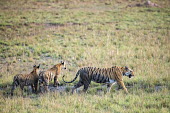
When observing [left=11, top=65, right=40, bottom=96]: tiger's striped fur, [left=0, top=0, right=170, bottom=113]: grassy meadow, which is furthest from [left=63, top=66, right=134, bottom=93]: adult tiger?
[left=11, top=65, right=40, bottom=96]: tiger's striped fur

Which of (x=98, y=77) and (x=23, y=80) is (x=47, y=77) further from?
(x=98, y=77)

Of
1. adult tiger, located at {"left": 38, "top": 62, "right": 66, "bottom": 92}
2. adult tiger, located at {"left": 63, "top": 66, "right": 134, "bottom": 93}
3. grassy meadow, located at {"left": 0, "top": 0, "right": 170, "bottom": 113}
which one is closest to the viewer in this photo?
grassy meadow, located at {"left": 0, "top": 0, "right": 170, "bottom": 113}

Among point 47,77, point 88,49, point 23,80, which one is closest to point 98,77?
point 47,77

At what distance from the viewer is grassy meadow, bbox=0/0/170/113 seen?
7902 mm

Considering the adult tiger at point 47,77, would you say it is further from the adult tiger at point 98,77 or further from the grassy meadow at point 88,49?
the adult tiger at point 98,77

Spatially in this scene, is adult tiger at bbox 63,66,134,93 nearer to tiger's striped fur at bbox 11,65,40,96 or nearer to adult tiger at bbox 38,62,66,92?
adult tiger at bbox 38,62,66,92

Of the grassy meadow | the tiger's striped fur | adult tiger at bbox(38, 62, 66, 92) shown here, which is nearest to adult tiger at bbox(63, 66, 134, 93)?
the grassy meadow

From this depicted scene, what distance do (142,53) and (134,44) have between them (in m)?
2.43

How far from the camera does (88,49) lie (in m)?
15.6

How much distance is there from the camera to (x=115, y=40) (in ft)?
58.3

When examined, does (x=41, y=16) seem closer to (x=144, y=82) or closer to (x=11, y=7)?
(x=11, y=7)

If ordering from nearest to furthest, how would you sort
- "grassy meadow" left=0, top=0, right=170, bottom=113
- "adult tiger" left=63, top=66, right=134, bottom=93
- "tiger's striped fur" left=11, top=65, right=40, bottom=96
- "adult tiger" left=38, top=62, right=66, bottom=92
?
1. "grassy meadow" left=0, top=0, right=170, bottom=113
2. "adult tiger" left=63, top=66, right=134, bottom=93
3. "tiger's striped fur" left=11, top=65, right=40, bottom=96
4. "adult tiger" left=38, top=62, right=66, bottom=92

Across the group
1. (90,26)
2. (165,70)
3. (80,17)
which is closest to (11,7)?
(80,17)

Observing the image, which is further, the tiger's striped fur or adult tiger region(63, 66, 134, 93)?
the tiger's striped fur
